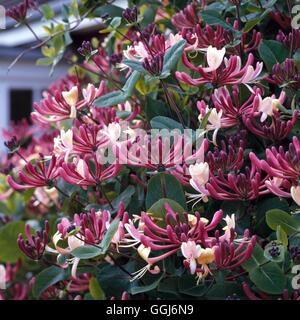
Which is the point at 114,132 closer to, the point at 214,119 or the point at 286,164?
the point at 214,119

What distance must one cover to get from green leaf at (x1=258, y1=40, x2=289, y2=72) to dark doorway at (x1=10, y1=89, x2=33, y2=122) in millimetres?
5892

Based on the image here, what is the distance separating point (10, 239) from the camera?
1216 millimetres

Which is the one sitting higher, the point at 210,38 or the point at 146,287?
the point at 210,38

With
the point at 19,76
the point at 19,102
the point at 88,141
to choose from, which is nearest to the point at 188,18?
the point at 88,141

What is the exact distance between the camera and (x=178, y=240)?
0.76 m

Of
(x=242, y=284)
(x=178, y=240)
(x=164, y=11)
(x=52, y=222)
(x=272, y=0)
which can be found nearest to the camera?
(x=178, y=240)

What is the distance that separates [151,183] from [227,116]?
0.15 metres

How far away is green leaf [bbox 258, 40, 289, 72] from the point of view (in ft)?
3.12

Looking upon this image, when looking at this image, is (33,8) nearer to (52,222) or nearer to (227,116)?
(52,222)

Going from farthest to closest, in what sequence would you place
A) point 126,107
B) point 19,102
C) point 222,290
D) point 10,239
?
point 19,102 < point 10,239 < point 126,107 < point 222,290

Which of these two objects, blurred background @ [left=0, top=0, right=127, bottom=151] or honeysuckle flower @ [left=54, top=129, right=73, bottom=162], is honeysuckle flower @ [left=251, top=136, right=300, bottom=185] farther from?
blurred background @ [left=0, top=0, right=127, bottom=151]

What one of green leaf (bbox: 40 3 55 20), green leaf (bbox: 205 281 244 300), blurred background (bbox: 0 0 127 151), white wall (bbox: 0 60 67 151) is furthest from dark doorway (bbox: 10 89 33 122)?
green leaf (bbox: 205 281 244 300)

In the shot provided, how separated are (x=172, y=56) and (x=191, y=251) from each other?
0.94 feet
